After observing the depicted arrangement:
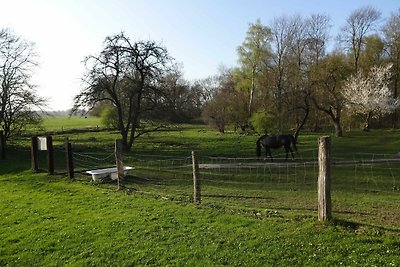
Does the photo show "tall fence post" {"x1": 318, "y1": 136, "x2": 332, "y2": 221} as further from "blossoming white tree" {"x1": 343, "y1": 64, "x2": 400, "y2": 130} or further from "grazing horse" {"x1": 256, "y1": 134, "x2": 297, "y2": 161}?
"blossoming white tree" {"x1": 343, "y1": 64, "x2": 400, "y2": 130}

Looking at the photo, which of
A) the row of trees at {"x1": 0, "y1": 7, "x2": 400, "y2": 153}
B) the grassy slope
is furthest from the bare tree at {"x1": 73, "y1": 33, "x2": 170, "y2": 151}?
the grassy slope

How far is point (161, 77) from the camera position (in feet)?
104

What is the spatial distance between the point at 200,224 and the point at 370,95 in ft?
138

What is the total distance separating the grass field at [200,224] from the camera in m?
6.69

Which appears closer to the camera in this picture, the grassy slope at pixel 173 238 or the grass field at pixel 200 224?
the grassy slope at pixel 173 238

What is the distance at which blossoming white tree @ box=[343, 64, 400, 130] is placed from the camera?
4469cm

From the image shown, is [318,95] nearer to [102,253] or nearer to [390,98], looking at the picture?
[390,98]

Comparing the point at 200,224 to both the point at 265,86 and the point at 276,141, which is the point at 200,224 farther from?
the point at 265,86

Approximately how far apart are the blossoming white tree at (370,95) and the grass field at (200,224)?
31658 mm

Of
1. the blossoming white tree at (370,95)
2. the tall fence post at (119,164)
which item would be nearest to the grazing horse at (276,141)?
the tall fence post at (119,164)

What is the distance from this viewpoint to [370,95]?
45.5 meters

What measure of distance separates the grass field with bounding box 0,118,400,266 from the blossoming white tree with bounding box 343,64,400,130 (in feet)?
104

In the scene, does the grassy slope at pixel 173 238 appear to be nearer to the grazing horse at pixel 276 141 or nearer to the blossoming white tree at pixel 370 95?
the grazing horse at pixel 276 141

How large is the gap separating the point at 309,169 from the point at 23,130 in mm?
22255
